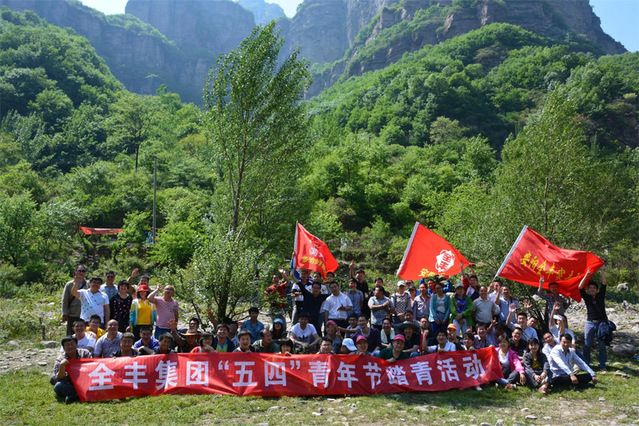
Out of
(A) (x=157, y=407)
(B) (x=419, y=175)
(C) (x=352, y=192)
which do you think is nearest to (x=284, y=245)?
(A) (x=157, y=407)

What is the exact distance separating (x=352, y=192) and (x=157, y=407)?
3647 cm

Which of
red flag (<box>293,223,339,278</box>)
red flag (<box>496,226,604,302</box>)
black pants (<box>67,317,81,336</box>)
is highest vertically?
red flag (<box>293,223,339,278</box>)

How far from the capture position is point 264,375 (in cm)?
873

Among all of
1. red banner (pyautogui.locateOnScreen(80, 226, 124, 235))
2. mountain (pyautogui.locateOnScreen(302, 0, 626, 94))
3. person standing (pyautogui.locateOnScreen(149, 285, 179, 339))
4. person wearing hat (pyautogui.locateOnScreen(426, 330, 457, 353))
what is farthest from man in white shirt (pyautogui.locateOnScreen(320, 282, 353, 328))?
mountain (pyautogui.locateOnScreen(302, 0, 626, 94))

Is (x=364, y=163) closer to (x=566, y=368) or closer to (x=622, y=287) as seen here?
(x=622, y=287)

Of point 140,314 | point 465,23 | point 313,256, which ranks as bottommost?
point 140,314

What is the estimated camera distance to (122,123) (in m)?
66.0

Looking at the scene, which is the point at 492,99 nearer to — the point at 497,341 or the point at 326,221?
the point at 326,221

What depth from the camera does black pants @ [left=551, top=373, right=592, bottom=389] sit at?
920 centimetres

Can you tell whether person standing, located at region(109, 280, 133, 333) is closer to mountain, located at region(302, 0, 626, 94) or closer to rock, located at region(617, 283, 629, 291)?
rock, located at region(617, 283, 629, 291)

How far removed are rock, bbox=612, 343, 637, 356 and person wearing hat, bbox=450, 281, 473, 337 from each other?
14.5 ft

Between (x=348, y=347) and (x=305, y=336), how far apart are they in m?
0.93

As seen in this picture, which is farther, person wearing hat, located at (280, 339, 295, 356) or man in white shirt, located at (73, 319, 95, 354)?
person wearing hat, located at (280, 339, 295, 356)

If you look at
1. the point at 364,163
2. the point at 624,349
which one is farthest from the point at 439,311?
the point at 364,163
